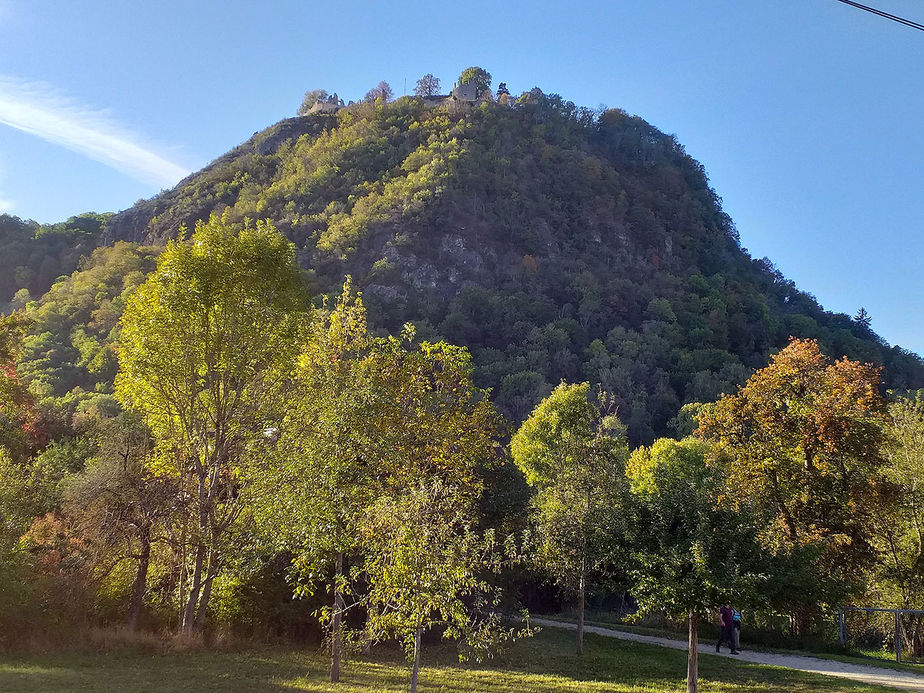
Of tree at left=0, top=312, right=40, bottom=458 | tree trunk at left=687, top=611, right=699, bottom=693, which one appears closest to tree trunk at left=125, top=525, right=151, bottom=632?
tree at left=0, top=312, right=40, bottom=458

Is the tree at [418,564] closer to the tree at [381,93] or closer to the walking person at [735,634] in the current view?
the walking person at [735,634]

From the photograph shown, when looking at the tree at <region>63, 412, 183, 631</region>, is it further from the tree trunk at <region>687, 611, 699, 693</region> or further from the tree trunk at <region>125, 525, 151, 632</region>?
the tree trunk at <region>687, 611, 699, 693</region>

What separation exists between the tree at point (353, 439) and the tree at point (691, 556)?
3862 millimetres

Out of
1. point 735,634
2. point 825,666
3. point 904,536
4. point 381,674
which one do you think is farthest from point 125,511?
point 904,536

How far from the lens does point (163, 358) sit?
15.4 metres

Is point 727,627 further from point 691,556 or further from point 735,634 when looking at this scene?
point 691,556

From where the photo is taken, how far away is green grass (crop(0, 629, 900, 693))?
11406 millimetres

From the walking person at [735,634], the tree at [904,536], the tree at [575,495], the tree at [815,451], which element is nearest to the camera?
the tree at [575,495]

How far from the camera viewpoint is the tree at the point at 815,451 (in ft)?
62.7

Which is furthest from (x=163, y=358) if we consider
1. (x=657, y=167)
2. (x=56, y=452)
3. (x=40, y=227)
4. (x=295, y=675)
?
(x=657, y=167)

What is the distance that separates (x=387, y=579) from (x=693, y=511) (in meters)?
6.36

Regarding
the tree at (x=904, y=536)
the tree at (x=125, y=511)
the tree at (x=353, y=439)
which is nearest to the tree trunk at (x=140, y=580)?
the tree at (x=125, y=511)

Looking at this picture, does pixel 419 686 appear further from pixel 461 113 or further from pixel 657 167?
pixel 657 167

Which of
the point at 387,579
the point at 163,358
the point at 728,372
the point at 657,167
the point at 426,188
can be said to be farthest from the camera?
the point at 657,167
